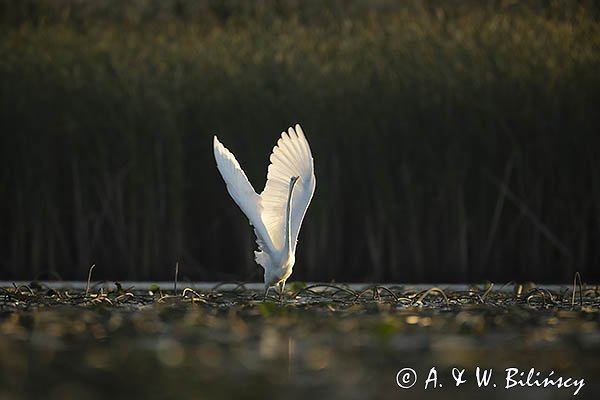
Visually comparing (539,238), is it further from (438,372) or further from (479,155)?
(438,372)

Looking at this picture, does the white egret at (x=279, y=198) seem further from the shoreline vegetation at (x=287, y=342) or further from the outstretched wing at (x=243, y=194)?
the shoreline vegetation at (x=287, y=342)

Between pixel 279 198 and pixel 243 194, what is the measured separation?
51cm

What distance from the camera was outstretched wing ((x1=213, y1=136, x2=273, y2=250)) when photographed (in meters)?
6.94

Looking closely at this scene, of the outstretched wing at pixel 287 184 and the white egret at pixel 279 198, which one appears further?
the outstretched wing at pixel 287 184

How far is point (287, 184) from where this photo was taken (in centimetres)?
738

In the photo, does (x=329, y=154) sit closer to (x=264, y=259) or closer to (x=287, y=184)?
(x=287, y=184)

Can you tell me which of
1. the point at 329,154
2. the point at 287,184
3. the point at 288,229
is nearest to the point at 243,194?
the point at 288,229

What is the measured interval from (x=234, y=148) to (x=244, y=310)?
10.6 ft

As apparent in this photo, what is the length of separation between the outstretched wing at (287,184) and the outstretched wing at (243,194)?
0.59ft

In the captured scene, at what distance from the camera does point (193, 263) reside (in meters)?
9.05

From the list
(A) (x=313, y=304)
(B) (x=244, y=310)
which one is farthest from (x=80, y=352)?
(A) (x=313, y=304)

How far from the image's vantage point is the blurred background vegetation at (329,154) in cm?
898

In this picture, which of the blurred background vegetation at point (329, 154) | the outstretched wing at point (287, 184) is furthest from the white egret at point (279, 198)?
the blurred background vegetation at point (329, 154)

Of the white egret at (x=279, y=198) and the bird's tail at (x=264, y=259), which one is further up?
the white egret at (x=279, y=198)
